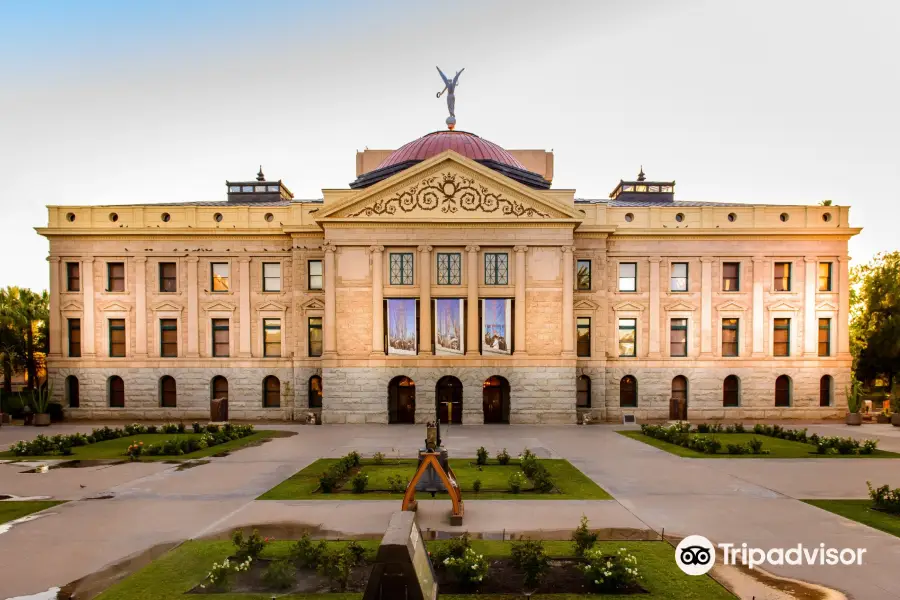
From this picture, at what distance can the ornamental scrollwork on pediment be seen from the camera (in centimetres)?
3688

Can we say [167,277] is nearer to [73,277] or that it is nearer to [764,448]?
[73,277]

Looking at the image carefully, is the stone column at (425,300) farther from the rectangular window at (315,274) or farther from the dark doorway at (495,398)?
the rectangular window at (315,274)

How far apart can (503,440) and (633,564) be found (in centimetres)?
1902

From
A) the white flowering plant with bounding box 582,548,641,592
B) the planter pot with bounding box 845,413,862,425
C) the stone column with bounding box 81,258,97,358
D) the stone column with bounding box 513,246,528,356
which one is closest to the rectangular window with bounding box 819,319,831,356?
the planter pot with bounding box 845,413,862,425

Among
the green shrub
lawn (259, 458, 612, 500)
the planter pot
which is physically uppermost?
the green shrub

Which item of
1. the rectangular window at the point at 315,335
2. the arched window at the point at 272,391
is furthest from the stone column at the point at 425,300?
the arched window at the point at 272,391

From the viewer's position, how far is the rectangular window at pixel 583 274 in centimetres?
3975

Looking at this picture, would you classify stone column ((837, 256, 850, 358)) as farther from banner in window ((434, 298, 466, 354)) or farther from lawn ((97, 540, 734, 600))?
lawn ((97, 540, 734, 600))

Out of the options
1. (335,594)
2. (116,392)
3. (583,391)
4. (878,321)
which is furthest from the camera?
(878,321)

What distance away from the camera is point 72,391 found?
40312mm

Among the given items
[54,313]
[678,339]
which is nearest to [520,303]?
[678,339]

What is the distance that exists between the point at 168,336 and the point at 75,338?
6.99 m

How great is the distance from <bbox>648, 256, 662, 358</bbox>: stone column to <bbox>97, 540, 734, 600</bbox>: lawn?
28.6m

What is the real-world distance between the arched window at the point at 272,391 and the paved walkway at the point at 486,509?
601 inches
